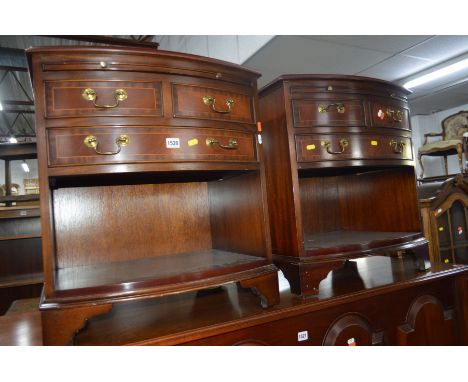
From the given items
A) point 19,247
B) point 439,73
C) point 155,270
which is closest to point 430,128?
point 439,73

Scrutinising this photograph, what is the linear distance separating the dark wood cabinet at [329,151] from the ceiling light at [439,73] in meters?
2.45

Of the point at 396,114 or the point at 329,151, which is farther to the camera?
the point at 396,114

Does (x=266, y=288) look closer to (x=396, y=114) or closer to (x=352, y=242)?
(x=352, y=242)

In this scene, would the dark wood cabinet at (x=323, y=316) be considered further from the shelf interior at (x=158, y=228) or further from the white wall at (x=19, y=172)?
the white wall at (x=19, y=172)

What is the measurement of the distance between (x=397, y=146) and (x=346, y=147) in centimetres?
30

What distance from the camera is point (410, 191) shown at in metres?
1.52

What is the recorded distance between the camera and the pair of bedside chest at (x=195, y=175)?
91 cm

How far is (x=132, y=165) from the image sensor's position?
94 cm

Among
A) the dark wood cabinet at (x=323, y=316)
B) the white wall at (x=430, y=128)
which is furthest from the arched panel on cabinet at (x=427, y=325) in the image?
the white wall at (x=430, y=128)

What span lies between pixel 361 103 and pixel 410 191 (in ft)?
1.64

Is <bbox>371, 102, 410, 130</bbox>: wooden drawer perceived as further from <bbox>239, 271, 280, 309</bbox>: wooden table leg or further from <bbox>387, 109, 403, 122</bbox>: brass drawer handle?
<bbox>239, 271, 280, 309</bbox>: wooden table leg
